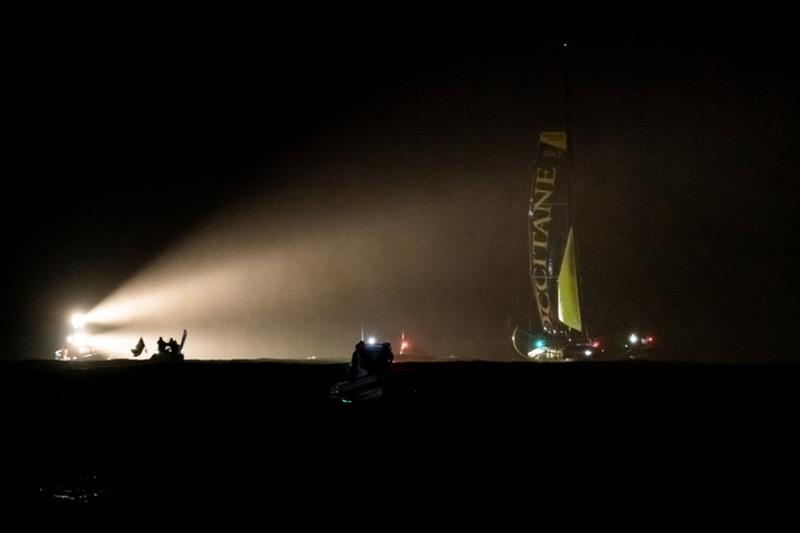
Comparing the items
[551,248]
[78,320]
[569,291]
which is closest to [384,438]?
[569,291]

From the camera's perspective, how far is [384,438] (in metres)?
10.7

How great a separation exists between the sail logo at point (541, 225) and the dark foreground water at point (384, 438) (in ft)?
67.5

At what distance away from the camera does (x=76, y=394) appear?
19391 millimetres

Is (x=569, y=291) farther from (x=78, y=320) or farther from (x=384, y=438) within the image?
(x=78, y=320)

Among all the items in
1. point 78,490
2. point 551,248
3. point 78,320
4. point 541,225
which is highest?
point 541,225

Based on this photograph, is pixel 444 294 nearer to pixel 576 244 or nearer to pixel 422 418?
Result: pixel 576 244

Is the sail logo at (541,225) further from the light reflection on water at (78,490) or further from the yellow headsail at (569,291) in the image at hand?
the light reflection on water at (78,490)

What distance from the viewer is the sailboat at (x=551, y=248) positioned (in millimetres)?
39094

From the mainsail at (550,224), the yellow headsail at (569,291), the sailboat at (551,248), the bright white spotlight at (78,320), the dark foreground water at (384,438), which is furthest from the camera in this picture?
the bright white spotlight at (78,320)

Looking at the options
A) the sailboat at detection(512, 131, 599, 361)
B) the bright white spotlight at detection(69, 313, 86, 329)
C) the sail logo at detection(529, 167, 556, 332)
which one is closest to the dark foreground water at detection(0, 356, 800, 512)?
the sailboat at detection(512, 131, 599, 361)

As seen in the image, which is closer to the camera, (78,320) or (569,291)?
(569,291)

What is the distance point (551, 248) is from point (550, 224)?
1.44m

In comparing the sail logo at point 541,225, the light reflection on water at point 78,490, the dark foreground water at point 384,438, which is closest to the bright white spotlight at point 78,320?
the dark foreground water at point 384,438

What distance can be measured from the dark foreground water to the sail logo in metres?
20.6
